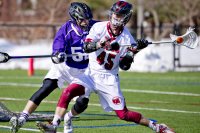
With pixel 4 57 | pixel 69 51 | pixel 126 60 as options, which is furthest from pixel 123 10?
pixel 4 57

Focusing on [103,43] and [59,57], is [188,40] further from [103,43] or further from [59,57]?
[59,57]

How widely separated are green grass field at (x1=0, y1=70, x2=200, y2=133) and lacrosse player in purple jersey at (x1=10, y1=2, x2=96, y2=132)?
68 cm

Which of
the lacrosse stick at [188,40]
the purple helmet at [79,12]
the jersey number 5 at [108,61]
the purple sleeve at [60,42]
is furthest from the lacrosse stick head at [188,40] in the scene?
the purple sleeve at [60,42]

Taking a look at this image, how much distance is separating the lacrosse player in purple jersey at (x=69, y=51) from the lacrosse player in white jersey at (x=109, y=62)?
81cm

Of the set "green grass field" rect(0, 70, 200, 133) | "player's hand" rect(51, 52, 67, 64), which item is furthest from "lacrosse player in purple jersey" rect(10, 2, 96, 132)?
"green grass field" rect(0, 70, 200, 133)

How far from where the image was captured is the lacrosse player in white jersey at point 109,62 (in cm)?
984

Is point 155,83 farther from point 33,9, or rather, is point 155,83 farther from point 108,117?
point 33,9

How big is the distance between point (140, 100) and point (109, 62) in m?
6.47

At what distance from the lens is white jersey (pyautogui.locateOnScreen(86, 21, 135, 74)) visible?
10.0 m

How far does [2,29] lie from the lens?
120ft

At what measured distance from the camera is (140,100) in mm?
16406

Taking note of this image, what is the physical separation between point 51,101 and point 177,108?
3109 mm

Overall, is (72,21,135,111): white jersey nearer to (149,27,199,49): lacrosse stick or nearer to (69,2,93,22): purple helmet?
(149,27,199,49): lacrosse stick

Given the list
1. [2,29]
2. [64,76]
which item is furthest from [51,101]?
[2,29]
